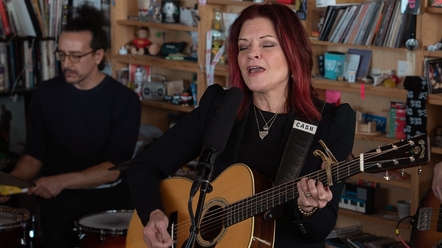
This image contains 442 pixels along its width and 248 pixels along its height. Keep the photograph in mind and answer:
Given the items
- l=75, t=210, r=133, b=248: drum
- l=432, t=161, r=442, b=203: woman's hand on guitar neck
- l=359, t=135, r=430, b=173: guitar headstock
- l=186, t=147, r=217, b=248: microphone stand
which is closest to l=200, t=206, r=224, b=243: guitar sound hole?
l=186, t=147, r=217, b=248: microphone stand

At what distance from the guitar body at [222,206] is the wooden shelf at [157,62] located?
5.79 ft

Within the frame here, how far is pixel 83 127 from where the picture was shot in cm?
285

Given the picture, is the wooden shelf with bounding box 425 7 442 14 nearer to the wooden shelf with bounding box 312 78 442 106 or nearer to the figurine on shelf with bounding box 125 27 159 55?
the wooden shelf with bounding box 312 78 442 106

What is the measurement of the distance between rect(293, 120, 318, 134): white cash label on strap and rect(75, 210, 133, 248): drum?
957 mm

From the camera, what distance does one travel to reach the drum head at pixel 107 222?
7.20 ft

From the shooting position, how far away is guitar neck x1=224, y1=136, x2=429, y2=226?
1.21 meters

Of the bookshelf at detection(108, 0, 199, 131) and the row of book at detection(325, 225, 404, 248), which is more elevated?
the bookshelf at detection(108, 0, 199, 131)

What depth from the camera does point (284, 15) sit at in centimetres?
172

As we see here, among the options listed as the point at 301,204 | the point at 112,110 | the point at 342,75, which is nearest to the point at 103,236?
the point at 112,110

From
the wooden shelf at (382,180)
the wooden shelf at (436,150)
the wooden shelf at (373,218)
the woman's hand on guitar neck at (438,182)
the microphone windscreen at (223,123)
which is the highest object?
the microphone windscreen at (223,123)

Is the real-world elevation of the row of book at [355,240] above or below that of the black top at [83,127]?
below

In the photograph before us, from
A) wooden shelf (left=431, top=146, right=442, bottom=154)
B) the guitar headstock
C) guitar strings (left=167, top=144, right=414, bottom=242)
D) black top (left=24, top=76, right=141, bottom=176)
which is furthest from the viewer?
black top (left=24, top=76, right=141, bottom=176)

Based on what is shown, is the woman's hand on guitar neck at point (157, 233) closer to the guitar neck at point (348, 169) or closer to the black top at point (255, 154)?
the black top at point (255, 154)

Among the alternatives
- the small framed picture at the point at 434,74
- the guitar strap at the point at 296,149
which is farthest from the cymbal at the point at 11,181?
the small framed picture at the point at 434,74
